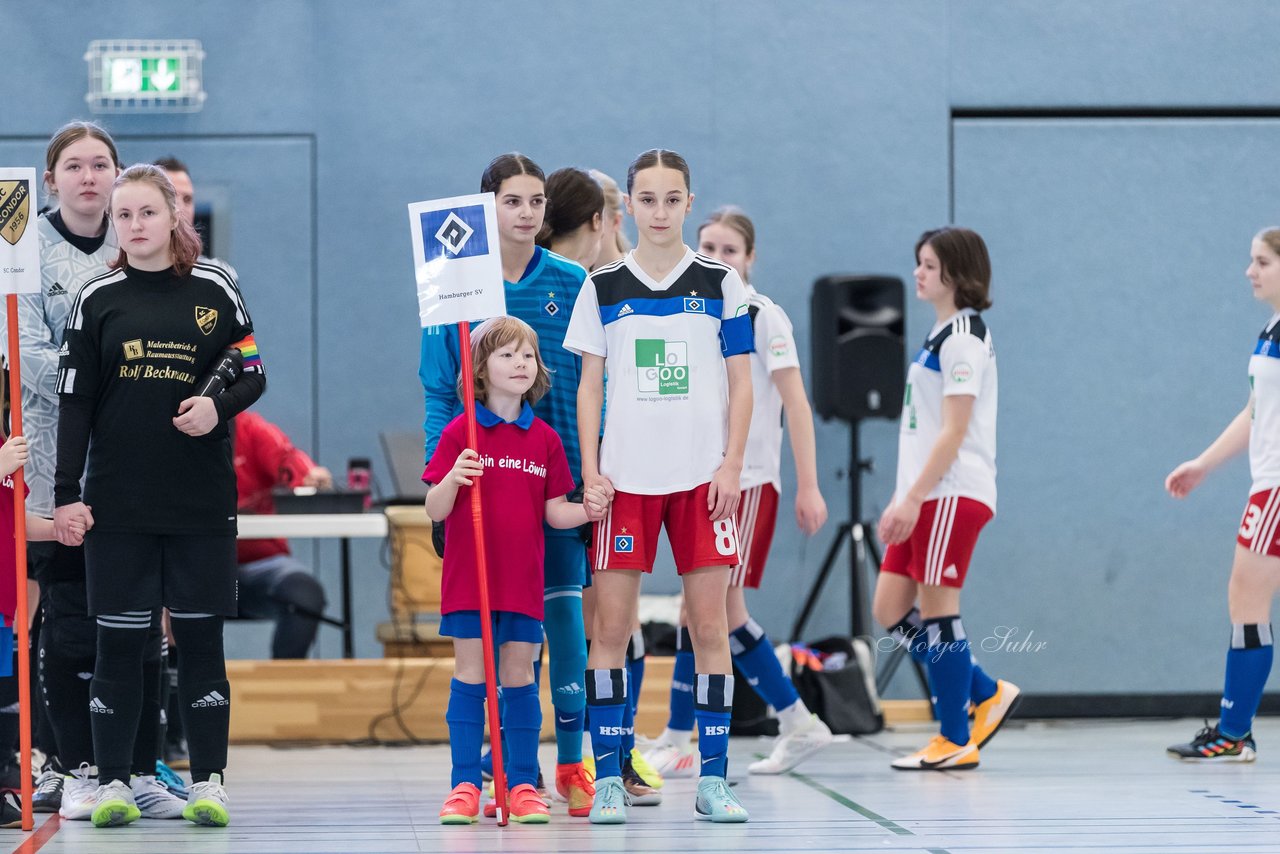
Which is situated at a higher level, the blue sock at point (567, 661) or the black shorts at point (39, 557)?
the black shorts at point (39, 557)

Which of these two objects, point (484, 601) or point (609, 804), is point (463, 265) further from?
point (609, 804)

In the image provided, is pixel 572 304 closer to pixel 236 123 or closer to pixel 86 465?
pixel 86 465

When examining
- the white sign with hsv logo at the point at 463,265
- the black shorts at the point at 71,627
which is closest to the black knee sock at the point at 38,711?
the black shorts at the point at 71,627

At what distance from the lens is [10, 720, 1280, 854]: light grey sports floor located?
300 cm

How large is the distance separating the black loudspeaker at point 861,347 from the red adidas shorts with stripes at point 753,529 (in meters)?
1.78

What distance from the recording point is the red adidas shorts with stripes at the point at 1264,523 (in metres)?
4.36

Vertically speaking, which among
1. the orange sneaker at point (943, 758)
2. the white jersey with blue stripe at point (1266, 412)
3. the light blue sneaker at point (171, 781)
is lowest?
the orange sneaker at point (943, 758)

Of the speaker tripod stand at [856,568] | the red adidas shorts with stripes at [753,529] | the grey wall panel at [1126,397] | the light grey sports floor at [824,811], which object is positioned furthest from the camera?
the grey wall panel at [1126,397]

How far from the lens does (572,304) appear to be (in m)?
3.60

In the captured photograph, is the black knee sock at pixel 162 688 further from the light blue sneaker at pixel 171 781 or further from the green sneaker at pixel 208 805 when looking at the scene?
the green sneaker at pixel 208 805

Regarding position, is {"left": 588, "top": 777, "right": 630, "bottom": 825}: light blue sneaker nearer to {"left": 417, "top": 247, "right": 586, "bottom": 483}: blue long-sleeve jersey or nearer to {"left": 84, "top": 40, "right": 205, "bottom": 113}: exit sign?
{"left": 417, "top": 247, "right": 586, "bottom": 483}: blue long-sleeve jersey

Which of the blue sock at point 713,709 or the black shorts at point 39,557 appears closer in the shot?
the blue sock at point 713,709

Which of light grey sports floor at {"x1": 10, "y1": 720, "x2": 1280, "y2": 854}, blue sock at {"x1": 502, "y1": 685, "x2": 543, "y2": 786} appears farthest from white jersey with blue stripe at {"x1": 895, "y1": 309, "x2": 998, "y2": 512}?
blue sock at {"x1": 502, "y1": 685, "x2": 543, "y2": 786}

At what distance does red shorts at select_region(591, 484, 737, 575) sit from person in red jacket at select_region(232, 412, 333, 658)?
7.62 feet
